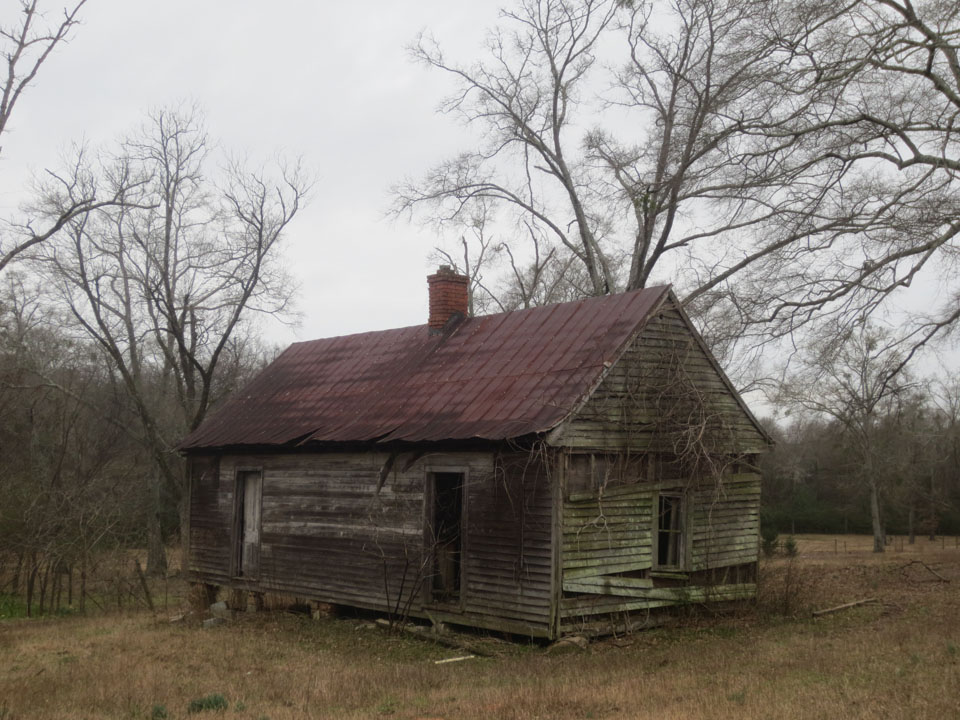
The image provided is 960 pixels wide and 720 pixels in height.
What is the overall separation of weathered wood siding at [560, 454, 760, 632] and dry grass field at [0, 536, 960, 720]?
465 mm

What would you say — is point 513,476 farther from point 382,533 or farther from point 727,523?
point 727,523

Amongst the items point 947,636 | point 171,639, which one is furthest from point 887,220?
point 171,639

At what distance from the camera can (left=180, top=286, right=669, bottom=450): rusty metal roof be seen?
1351 cm

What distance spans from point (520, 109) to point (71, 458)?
16172 millimetres

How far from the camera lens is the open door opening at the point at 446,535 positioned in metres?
14.3

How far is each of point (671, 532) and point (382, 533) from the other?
454 centimetres

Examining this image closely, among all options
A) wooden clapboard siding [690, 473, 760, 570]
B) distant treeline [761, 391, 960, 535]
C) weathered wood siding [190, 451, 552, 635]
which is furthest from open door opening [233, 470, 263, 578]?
distant treeline [761, 391, 960, 535]

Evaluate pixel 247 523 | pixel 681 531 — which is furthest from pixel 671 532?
pixel 247 523

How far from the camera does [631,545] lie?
533 inches

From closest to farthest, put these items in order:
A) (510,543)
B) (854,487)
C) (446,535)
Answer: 1. (510,543)
2. (446,535)
3. (854,487)

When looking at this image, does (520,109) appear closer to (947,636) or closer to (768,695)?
(947,636)

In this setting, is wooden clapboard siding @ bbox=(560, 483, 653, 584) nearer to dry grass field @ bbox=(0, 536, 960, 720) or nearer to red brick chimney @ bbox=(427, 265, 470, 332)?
dry grass field @ bbox=(0, 536, 960, 720)

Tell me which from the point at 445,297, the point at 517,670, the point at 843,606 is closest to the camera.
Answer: the point at 517,670

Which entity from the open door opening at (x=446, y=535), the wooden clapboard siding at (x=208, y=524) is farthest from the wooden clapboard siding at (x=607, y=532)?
the wooden clapboard siding at (x=208, y=524)
